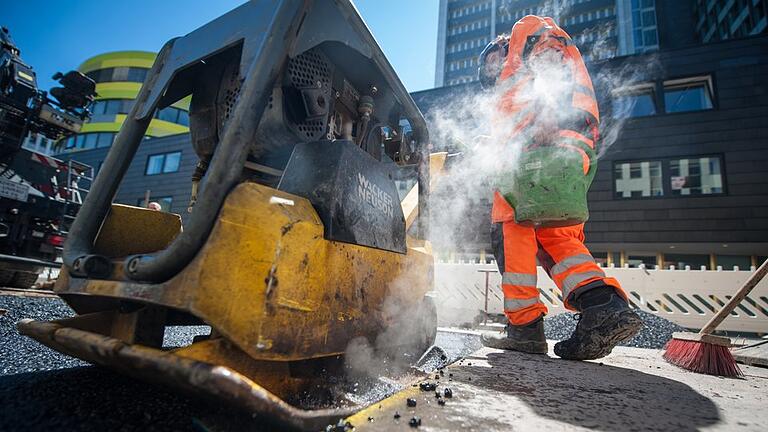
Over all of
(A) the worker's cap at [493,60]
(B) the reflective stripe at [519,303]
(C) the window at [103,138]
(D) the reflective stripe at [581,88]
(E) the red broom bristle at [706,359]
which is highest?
(C) the window at [103,138]

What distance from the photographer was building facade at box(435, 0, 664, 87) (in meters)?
31.5

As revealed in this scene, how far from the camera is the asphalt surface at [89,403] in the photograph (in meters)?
1.00

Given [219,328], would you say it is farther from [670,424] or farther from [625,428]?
[670,424]

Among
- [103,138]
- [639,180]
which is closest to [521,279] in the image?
[639,180]

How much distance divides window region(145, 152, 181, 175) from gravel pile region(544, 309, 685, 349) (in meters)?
17.4

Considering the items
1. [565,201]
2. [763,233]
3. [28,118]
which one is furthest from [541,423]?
[763,233]

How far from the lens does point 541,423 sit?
41.2 inches

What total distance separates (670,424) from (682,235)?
11.1 m

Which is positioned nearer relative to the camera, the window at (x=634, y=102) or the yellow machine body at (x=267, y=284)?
the yellow machine body at (x=267, y=284)

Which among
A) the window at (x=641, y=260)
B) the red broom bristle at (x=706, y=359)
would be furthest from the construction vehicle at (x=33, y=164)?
the window at (x=641, y=260)

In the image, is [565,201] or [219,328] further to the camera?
[565,201]

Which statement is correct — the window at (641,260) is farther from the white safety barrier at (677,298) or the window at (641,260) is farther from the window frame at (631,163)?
the white safety barrier at (677,298)

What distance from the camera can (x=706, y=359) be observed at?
2168mm

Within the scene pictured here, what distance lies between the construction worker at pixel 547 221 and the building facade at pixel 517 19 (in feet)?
116
